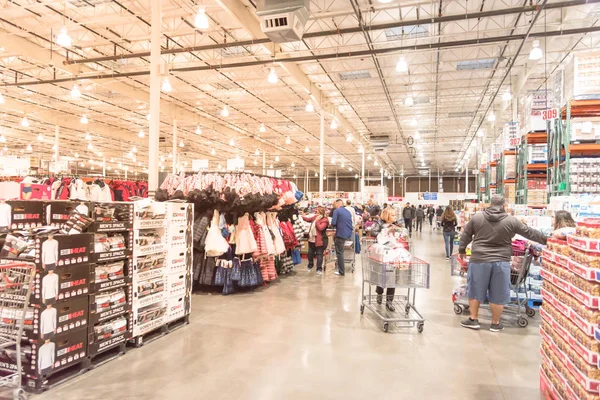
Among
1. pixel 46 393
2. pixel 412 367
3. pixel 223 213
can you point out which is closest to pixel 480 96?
pixel 223 213

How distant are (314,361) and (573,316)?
2.30m

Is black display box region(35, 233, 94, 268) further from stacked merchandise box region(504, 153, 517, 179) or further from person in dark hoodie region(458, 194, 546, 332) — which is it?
stacked merchandise box region(504, 153, 517, 179)

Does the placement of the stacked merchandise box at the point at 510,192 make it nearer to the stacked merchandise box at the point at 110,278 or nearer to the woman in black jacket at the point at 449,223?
the woman in black jacket at the point at 449,223

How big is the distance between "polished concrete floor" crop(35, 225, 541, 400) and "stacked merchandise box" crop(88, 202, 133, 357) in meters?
0.26

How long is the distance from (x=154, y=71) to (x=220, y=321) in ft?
14.4

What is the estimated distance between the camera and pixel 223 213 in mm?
6652

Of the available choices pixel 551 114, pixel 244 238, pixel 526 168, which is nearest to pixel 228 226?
pixel 244 238

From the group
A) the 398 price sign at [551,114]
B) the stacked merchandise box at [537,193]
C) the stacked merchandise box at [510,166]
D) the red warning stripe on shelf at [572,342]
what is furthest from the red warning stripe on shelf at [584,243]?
the stacked merchandise box at [510,166]

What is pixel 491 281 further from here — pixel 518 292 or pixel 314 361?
pixel 314 361

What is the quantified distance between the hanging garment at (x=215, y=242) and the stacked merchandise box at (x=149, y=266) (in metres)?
1.59

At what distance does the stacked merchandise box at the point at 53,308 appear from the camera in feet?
10.5

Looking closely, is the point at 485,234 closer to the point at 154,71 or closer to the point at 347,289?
the point at 347,289

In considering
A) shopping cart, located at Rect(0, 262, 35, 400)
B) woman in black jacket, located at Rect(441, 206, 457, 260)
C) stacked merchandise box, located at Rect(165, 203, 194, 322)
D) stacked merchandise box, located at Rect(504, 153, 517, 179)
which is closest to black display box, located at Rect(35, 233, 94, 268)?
shopping cart, located at Rect(0, 262, 35, 400)

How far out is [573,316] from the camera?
2.62m
